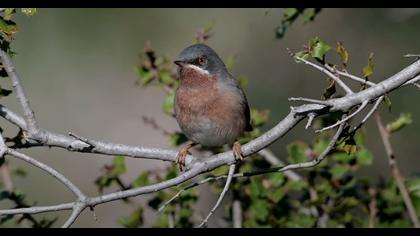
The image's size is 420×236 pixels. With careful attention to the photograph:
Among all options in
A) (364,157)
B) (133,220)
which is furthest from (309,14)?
(133,220)

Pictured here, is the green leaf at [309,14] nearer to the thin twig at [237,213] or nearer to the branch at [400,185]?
the branch at [400,185]

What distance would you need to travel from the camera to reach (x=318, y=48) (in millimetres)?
3977

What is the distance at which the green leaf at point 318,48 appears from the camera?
156 inches

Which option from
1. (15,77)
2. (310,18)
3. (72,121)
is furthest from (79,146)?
(72,121)

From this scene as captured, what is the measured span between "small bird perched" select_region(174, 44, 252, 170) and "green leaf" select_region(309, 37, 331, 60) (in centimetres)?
190

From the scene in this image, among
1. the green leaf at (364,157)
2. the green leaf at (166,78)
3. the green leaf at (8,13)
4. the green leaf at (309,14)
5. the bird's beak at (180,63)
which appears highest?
the green leaf at (309,14)

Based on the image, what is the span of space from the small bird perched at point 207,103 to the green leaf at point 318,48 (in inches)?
74.8

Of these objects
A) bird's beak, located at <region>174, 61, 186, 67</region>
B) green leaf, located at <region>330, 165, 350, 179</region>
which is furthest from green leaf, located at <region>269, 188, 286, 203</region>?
bird's beak, located at <region>174, 61, 186, 67</region>

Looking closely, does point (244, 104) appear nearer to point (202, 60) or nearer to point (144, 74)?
point (202, 60)

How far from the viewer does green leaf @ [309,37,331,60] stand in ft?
13.0

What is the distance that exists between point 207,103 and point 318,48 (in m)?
1.99

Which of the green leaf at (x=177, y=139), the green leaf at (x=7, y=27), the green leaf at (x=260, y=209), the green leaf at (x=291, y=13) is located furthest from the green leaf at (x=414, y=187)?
the green leaf at (x=7, y=27)

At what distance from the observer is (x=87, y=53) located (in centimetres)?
1467

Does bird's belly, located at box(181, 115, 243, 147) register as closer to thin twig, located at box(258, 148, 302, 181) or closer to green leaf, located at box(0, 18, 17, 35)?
thin twig, located at box(258, 148, 302, 181)
